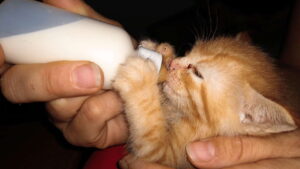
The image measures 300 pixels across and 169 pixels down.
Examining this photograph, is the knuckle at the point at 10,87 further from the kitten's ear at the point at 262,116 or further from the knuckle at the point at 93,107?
the kitten's ear at the point at 262,116

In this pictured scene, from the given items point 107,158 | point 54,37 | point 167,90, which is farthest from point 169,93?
point 54,37

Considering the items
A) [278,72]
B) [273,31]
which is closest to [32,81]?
[278,72]

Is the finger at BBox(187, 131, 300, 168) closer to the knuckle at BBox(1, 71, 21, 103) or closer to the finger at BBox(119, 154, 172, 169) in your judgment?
the finger at BBox(119, 154, 172, 169)

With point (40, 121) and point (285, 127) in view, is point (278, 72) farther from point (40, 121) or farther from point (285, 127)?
point (40, 121)

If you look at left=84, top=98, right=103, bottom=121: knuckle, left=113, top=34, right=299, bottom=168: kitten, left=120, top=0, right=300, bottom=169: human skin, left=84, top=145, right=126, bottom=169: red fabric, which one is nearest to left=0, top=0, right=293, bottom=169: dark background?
left=84, top=145, right=126, bottom=169: red fabric

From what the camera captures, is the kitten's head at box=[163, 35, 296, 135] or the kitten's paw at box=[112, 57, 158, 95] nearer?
the kitten's paw at box=[112, 57, 158, 95]

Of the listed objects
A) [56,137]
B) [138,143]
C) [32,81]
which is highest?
[32,81]

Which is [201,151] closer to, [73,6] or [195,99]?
[195,99]
